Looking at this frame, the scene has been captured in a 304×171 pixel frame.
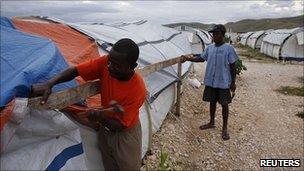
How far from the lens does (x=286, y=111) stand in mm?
9375

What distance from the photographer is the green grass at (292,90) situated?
11837mm

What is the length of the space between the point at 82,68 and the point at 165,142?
303cm

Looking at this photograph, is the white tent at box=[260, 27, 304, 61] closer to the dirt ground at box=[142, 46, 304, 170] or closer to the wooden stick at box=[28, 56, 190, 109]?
the dirt ground at box=[142, 46, 304, 170]

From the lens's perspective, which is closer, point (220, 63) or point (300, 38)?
point (220, 63)

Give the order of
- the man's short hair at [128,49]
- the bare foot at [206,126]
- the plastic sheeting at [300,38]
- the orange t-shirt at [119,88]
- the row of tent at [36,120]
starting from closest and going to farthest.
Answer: the row of tent at [36,120], the man's short hair at [128,49], the orange t-shirt at [119,88], the bare foot at [206,126], the plastic sheeting at [300,38]

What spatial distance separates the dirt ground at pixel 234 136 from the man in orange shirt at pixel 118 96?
63.2 inches

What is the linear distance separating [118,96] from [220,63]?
3546 millimetres

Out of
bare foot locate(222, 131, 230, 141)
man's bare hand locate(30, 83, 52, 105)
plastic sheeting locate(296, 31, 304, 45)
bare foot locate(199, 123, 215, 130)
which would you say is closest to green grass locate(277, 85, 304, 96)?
bare foot locate(199, 123, 215, 130)

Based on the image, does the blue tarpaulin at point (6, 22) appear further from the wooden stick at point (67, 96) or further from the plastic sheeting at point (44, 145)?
the plastic sheeting at point (44, 145)

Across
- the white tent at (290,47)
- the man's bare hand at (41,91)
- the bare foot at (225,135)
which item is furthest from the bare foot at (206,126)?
the white tent at (290,47)

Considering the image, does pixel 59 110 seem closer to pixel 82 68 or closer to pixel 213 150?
pixel 82 68

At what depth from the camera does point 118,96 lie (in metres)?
3.13

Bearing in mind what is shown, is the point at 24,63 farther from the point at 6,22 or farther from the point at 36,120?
the point at 6,22

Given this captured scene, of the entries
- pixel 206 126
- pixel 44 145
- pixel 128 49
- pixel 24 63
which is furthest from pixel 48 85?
pixel 206 126
